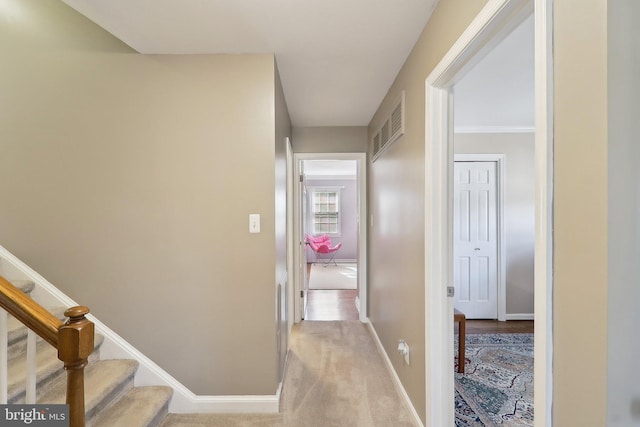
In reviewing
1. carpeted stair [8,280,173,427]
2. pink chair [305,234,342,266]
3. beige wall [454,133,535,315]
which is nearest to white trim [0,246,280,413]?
carpeted stair [8,280,173,427]

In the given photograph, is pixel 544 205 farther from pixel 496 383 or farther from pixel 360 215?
pixel 360 215

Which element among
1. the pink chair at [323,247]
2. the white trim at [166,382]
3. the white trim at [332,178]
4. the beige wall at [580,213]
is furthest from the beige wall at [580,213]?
the white trim at [332,178]

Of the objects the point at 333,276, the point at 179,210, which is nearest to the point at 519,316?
the point at 333,276

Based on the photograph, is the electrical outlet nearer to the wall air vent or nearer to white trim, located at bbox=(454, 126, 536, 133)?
the wall air vent

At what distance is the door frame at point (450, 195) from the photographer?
0.80 metres

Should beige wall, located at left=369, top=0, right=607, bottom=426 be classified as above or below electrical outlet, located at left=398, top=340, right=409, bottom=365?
above

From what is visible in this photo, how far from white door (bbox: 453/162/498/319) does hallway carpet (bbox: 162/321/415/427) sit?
1529mm

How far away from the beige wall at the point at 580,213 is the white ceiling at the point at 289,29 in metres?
1.02

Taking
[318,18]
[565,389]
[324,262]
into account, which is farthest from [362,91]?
[324,262]

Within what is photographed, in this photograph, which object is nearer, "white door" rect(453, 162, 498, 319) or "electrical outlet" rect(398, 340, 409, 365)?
"electrical outlet" rect(398, 340, 409, 365)

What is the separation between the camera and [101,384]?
1681 mm

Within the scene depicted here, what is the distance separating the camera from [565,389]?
2.46ft

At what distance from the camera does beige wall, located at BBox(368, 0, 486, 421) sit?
148 centimetres

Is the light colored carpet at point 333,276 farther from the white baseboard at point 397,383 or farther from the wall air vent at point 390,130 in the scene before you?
the wall air vent at point 390,130
